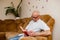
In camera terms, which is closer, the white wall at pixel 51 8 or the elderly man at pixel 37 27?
the elderly man at pixel 37 27

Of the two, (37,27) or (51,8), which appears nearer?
(37,27)

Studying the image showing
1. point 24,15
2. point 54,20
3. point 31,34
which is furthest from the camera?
point 24,15

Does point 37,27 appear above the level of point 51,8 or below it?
below

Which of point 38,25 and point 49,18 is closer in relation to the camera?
point 38,25

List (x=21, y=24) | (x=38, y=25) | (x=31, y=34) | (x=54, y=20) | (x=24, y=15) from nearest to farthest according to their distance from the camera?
(x=31, y=34)
(x=38, y=25)
(x=54, y=20)
(x=21, y=24)
(x=24, y=15)

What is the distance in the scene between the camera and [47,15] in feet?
12.2

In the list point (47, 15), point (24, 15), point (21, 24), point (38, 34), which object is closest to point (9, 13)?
point (24, 15)

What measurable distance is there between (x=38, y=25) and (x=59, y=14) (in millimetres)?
736

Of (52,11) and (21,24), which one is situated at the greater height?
(52,11)

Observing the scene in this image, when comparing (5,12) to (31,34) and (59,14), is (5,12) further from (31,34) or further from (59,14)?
(31,34)

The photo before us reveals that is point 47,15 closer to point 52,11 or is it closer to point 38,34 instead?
point 52,11

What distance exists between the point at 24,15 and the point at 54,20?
137cm

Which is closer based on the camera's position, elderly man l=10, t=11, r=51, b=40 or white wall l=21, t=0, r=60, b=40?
elderly man l=10, t=11, r=51, b=40

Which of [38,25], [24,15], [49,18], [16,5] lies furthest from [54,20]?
[16,5]
